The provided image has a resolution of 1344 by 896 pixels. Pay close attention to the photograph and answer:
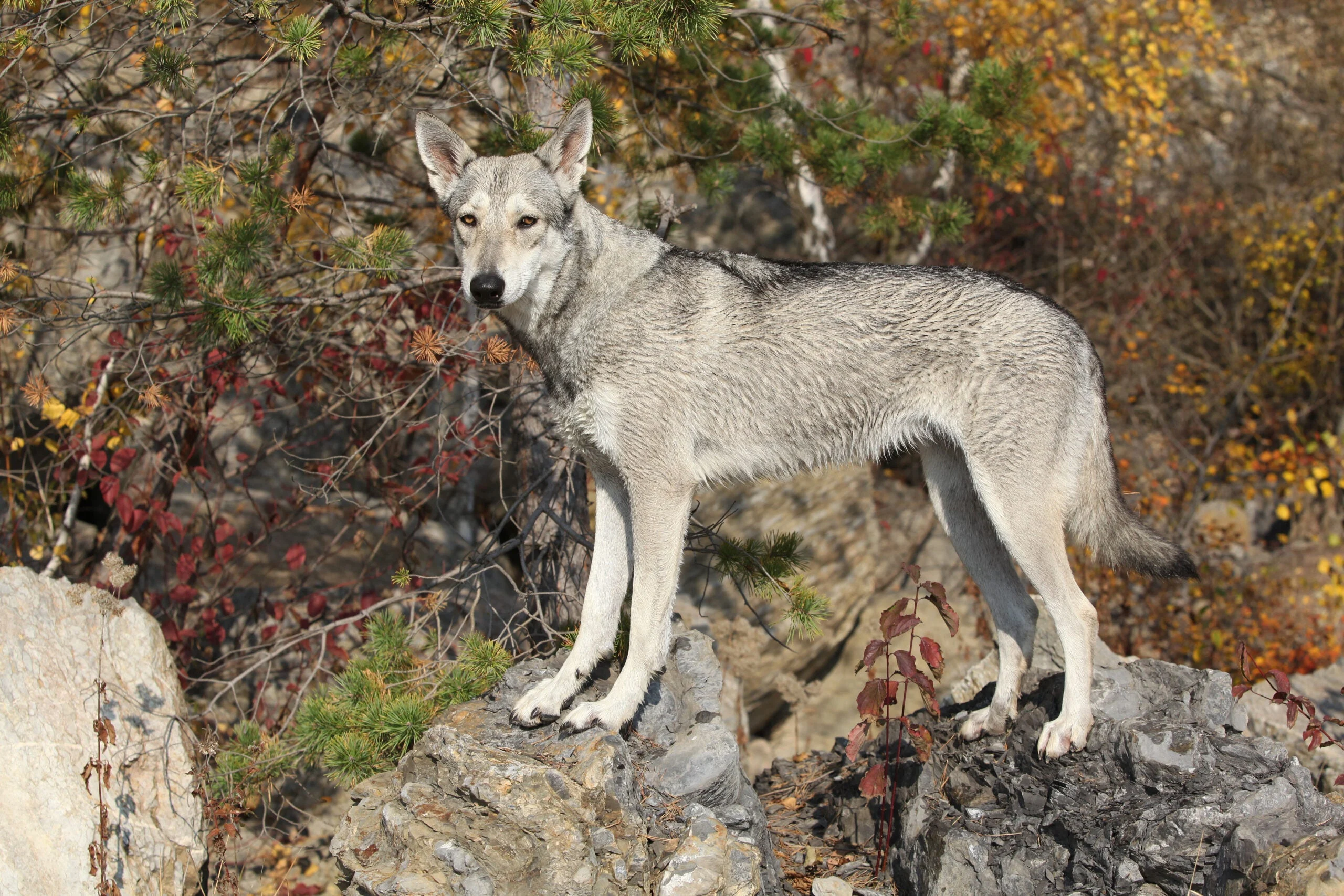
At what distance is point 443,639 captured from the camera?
6.14m

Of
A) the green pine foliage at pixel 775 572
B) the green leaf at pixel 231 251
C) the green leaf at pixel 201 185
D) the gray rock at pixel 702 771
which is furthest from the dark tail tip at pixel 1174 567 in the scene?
the green leaf at pixel 201 185

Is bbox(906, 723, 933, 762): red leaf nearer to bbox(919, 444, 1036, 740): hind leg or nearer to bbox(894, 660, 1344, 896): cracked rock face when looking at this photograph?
bbox(894, 660, 1344, 896): cracked rock face

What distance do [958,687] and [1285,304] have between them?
22.3 feet

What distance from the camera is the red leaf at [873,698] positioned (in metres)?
4.38

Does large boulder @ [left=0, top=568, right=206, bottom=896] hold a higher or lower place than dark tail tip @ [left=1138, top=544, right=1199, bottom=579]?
lower

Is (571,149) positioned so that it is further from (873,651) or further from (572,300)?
(873,651)

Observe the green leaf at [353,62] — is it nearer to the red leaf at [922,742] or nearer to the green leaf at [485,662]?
the green leaf at [485,662]

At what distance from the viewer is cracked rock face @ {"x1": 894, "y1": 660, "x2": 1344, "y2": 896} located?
3791mm

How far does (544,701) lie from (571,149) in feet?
8.57

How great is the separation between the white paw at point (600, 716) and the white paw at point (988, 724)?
1771 millimetres

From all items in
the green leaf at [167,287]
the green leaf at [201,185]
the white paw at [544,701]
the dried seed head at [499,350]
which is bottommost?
the white paw at [544,701]

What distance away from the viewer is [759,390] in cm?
477

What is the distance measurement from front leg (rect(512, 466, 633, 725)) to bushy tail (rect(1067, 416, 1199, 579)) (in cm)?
223

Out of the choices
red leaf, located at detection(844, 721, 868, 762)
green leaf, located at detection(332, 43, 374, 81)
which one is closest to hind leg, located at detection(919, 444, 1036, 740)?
red leaf, located at detection(844, 721, 868, 762)
